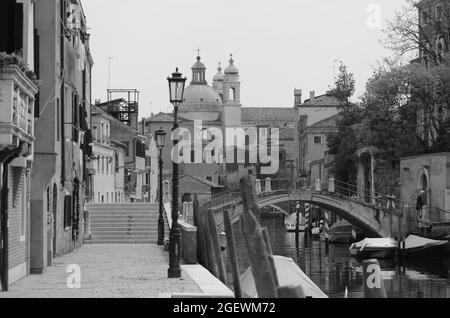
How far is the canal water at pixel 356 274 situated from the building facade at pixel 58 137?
5.39 metres

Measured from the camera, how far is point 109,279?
2323 cm

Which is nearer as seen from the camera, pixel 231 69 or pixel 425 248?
pixel 425 248

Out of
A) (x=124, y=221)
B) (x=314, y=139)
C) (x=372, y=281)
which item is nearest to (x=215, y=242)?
(x=372, y=281)

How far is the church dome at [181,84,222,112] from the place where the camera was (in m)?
182

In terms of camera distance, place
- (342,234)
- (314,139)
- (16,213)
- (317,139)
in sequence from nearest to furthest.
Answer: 1. (16,213)
2. (342,234)
3. (317,139)
4. (314,139)

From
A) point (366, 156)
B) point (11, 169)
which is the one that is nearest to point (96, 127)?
point (366, 156)

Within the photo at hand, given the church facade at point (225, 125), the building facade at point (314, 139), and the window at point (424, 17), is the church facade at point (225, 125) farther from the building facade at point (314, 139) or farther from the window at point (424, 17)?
the window at point (424, 17)

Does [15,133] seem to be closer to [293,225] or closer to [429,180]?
[429,180]

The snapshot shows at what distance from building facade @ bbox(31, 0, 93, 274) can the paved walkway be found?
90 cm

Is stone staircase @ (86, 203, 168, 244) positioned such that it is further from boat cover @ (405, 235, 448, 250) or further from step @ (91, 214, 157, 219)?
boat cover @ (405, 235, 448, 250)

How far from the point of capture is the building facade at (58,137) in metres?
24.6

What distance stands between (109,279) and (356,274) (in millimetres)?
19210

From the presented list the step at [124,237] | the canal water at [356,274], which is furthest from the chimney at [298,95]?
the step at [124,237]

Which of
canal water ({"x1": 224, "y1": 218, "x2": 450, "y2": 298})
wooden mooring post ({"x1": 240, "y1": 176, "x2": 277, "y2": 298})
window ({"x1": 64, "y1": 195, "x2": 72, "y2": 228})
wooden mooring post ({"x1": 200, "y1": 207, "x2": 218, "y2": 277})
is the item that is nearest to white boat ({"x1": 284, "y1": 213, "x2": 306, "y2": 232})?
canal water ({"x1": 224, "y1": 218, "x2": 450, "y2": 298})
